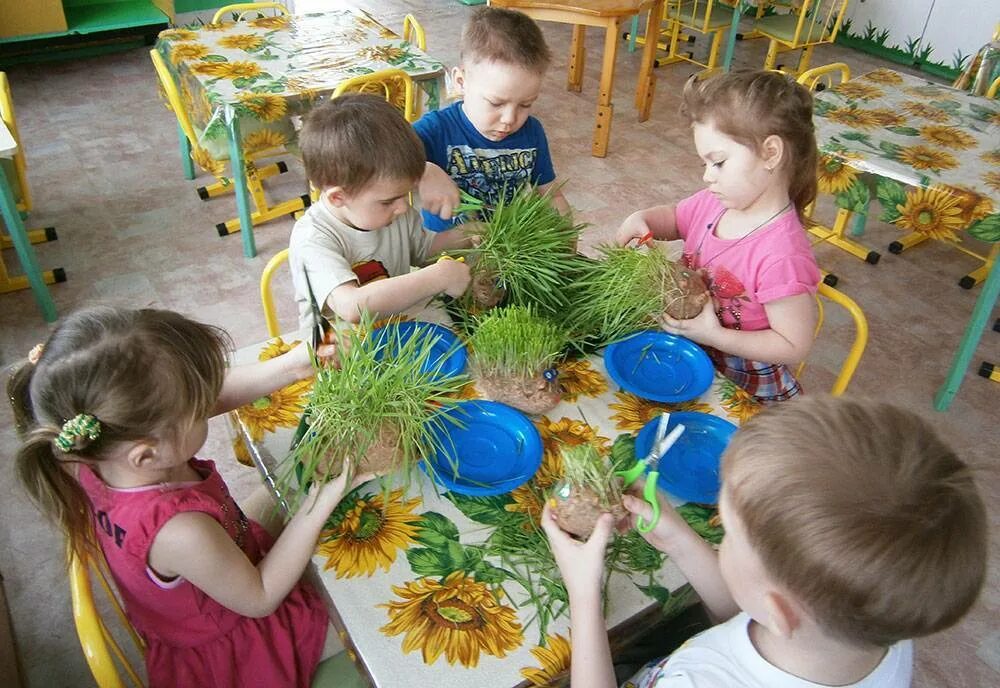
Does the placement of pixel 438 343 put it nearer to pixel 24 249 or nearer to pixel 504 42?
pixel 504 42

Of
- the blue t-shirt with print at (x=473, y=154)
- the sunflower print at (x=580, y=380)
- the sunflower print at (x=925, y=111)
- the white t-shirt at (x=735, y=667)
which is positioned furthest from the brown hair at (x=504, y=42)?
the sunflower print at (x=925, y=111)

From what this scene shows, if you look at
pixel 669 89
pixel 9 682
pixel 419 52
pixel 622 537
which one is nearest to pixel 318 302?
pixel 622 537

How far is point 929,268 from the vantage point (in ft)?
11.7

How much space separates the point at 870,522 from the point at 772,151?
1.04m

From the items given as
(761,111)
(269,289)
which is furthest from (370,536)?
(761,111)

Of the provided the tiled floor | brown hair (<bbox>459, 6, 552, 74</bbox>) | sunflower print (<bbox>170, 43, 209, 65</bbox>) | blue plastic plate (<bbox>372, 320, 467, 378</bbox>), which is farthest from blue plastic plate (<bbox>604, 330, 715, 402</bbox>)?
sunflower print (<bbox>170, 43, 209, 65</bbox>)

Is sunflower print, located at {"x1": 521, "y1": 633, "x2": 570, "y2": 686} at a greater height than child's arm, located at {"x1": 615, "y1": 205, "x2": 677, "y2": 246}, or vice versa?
child's arm, located at {"x1": 615, "y1": 205, "x2": 677, "y2": 246}

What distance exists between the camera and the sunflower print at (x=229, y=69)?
9.68ft

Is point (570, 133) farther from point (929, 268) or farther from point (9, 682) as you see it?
point (9, 682)

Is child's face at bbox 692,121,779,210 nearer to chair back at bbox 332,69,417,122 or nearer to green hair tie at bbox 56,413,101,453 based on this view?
green hair tie at bbox 56,413,101,453

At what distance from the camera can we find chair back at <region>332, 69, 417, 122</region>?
9.18 feet

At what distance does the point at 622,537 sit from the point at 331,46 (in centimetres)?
281

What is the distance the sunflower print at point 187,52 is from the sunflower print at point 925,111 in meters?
2.85

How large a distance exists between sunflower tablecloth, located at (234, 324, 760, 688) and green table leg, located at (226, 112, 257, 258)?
1.91 m
